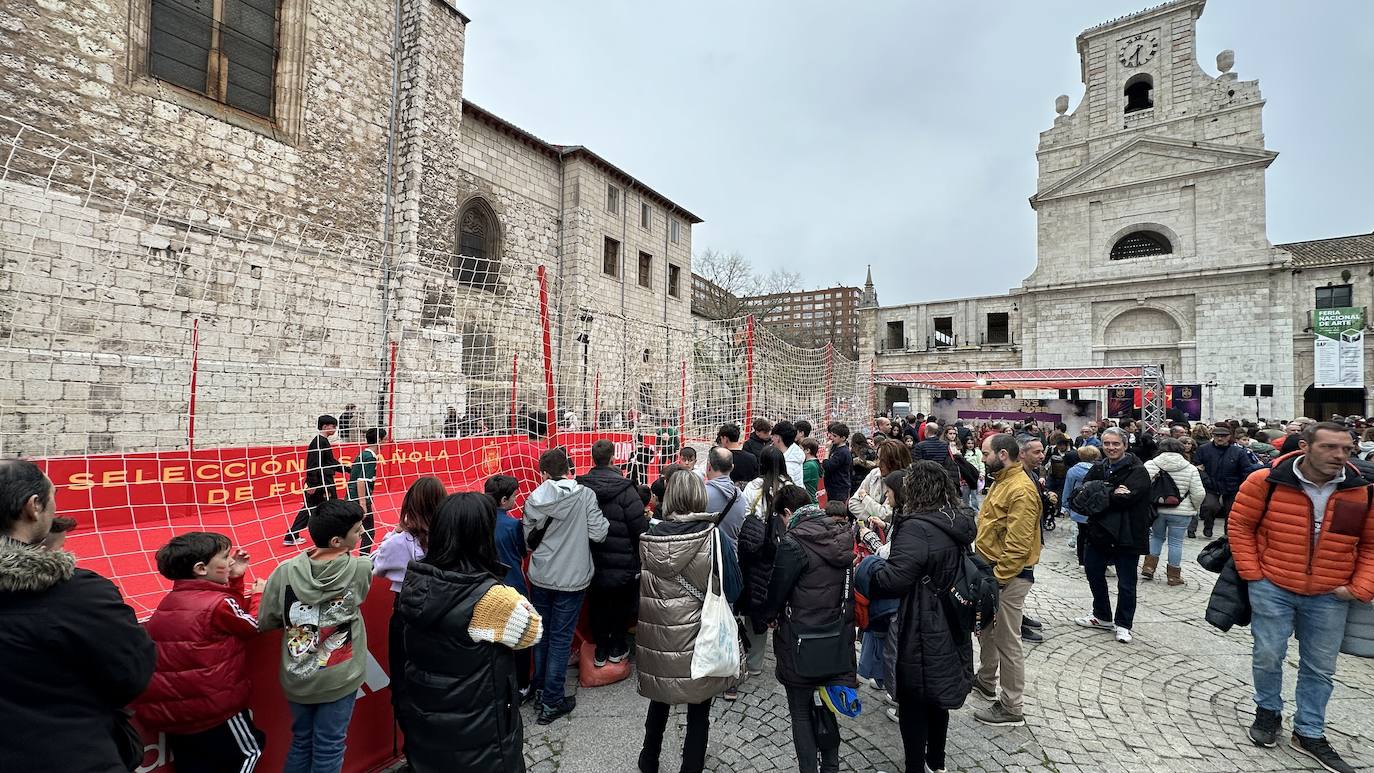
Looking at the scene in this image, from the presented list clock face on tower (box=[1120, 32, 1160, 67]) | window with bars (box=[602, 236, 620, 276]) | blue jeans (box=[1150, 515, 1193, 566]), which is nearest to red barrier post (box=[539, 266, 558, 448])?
blue jeans (box=[1150, 515, 1193, 566])

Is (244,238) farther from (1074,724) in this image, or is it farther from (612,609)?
(1074,724)

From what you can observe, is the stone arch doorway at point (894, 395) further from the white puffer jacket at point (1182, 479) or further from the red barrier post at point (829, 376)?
the white puffer jacket at point (1182, 479)

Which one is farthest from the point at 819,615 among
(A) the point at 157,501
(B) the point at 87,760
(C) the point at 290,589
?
(A) the point at 157,501

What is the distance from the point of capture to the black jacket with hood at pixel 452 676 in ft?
6.74

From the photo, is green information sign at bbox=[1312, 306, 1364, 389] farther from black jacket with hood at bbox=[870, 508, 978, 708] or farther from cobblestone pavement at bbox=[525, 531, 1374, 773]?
black jacket with hood at bbox=[870, 508, 978, 708]

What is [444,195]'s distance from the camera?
498 inches

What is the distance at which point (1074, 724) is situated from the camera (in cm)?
333

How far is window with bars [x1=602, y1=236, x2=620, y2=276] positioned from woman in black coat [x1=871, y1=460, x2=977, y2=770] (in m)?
18.8

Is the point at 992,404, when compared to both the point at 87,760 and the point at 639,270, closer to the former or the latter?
the point at 639,270

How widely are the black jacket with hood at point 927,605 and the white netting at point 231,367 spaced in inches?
132

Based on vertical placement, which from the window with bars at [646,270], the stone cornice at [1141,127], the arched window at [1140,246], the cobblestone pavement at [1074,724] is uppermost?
the stone cornice at [1141,127]

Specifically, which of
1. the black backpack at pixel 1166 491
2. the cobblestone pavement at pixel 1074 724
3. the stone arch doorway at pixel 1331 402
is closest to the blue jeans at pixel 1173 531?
the black backpack at pixel 1166 491

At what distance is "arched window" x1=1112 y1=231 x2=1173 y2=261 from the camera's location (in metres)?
24.7

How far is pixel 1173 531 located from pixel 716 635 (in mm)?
6315
